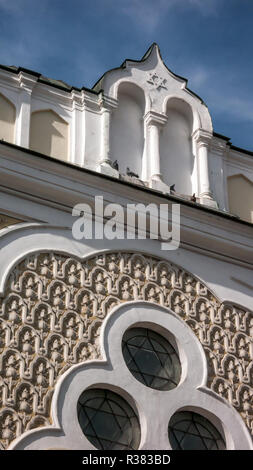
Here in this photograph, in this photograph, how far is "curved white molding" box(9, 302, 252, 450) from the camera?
369 inches

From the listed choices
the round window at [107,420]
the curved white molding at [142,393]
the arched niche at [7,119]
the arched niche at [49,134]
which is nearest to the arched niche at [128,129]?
the arched niche at [49,134]

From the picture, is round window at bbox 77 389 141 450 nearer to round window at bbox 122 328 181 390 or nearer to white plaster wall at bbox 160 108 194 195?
round window at bbox 122 328 181 390


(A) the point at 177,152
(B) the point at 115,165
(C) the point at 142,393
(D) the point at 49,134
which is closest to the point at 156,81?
(A) the point at 177,152

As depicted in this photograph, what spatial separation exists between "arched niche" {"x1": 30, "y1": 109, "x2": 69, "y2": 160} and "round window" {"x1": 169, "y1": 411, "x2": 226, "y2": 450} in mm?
2899

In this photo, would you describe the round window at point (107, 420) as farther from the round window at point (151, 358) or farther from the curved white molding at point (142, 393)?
the round window at point (151, 358)

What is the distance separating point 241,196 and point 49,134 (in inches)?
91.3

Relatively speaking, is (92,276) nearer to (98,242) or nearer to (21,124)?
(98,242)

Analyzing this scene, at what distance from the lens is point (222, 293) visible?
11102 millimetres

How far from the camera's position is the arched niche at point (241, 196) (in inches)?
474

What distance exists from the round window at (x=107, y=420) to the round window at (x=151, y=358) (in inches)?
14.5

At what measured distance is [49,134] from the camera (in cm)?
1126

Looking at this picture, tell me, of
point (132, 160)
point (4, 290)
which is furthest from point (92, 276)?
point (132, 160)

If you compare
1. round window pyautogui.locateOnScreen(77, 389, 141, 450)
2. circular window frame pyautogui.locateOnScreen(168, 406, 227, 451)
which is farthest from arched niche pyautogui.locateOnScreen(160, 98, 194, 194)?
round window pyautogui.locateOnScreen(77, 389, 141, 450)
